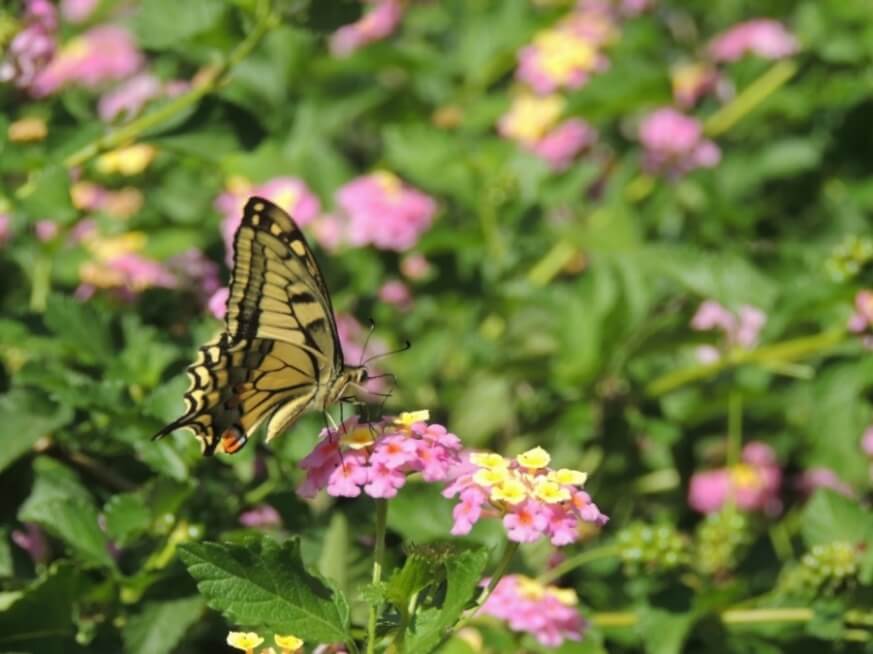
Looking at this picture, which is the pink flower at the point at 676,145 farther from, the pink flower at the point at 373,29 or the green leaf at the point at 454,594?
the green leaf at the point at 454,594

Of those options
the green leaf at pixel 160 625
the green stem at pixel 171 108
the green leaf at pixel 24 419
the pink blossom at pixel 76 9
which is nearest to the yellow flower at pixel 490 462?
the green leaf at pixel 160 625

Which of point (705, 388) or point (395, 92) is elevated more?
point (395, 92)

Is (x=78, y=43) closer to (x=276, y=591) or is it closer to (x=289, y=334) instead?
(x=289, y=334)

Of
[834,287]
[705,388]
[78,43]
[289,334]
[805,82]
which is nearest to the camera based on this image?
[289,334]

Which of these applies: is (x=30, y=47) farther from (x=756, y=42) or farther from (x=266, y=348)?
(x=756, y=42)

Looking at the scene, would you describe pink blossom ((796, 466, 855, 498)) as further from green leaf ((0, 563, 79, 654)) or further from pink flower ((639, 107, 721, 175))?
green leaf ((0, 563, 79, 654))

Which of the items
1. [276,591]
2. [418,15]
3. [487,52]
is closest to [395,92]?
[487,52]

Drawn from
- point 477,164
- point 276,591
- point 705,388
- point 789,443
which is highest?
point 276,591
